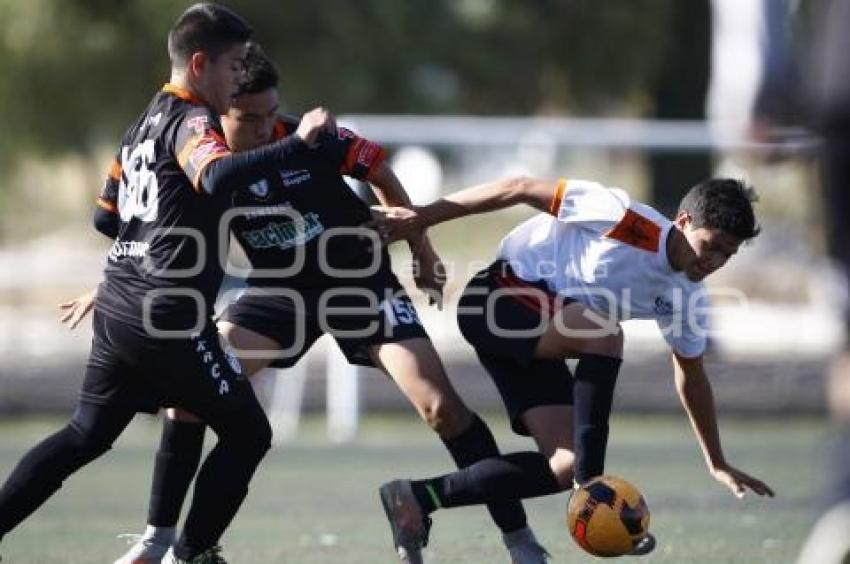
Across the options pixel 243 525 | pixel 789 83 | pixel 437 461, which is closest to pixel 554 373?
pixel 243 525

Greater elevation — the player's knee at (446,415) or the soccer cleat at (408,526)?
the player's knee at (446,415)

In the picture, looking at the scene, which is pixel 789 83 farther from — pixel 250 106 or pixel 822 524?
pixel 250 106

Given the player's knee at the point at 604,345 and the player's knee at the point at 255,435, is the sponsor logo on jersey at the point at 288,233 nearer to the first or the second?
the player's knee at the point at 255,435

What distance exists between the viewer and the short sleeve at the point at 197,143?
5504mm

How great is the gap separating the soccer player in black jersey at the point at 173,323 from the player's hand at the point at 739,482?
5.12 feet

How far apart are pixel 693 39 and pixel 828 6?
56.0 feet

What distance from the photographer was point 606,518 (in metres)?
5.93

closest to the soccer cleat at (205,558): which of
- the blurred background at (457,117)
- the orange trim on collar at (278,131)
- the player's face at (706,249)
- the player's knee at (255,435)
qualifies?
the player's knee at (255,435)

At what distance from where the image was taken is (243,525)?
8.26m

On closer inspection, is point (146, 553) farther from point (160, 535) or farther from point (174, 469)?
point (174, 469)

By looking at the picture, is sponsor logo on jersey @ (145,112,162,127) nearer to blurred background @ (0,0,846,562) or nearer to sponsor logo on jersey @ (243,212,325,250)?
sponsor logo on jersey @ (243,212,325,250)

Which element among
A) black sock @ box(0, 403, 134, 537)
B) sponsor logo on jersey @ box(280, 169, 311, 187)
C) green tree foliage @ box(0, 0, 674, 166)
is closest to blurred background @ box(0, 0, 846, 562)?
green tree foliage @ box(0, 0, 674, 166)

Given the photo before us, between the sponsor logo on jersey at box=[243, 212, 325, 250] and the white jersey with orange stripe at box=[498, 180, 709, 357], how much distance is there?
2.46ft

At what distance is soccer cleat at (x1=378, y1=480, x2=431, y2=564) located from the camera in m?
6.09
